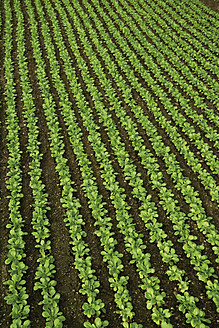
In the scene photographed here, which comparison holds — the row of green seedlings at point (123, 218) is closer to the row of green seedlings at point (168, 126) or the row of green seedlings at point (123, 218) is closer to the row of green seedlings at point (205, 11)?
the row of green seedlings at point (168, 126)

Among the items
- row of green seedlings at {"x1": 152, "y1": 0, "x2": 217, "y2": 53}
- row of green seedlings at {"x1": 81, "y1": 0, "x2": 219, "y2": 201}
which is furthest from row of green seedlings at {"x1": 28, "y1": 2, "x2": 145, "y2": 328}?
row of green seedlings at {"x1": 152, "y1": 0, "x2": 217, "y2": 53}

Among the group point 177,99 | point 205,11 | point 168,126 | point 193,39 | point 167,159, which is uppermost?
point 205,11

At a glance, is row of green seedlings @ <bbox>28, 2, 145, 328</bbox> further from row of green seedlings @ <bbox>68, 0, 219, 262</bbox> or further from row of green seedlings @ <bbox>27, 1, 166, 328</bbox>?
row of green seedlings @ <bbox>68, 0, 219, 262</bbox>

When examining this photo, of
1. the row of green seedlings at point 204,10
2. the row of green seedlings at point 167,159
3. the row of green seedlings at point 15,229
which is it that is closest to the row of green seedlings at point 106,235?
the row of green seedlings at point 15,229

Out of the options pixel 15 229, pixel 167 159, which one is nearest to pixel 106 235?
pixel 15 229

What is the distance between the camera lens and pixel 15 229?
16.9 ft

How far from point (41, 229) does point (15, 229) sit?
0.54 m

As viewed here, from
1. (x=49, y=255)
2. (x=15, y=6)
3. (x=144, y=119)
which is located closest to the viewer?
(x=49, y=255)

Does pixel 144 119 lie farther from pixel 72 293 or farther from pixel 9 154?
pixel 72 293

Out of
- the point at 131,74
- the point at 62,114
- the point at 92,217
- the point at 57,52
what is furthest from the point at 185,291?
the point at 57,52

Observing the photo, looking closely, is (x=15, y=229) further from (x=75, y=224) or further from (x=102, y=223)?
(x=102, y=223)

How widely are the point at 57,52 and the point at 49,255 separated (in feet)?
30.5

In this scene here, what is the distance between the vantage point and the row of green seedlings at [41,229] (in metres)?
4.07

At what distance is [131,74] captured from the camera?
9.66 metres
